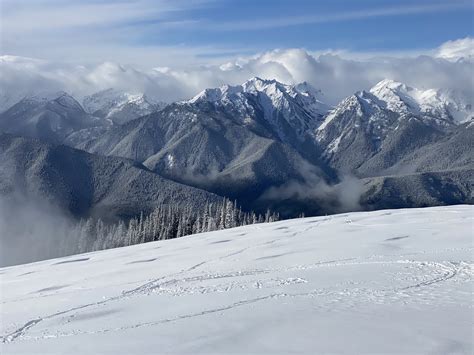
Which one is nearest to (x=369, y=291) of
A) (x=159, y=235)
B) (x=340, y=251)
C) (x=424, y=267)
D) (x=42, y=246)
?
(x=424, y=267)

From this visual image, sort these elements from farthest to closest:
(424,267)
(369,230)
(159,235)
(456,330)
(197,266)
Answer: (159,235), (369,230), (197,266), (424,267), (456,330)

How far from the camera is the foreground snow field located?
23.1 meters

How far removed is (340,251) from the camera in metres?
44.1

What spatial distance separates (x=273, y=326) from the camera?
2469cm

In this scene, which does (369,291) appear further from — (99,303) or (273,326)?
(99,303)

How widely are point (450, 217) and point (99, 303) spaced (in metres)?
43.8

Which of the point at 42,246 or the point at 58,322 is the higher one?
the point at 58,322

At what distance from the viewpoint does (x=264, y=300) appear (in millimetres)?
29562

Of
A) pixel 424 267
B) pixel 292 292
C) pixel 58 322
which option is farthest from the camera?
pixel 424 267

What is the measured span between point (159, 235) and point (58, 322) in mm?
96001

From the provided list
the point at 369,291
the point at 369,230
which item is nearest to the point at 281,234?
the point at 369,230

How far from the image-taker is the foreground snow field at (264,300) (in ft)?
75.7

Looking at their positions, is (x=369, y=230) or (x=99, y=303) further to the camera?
(x=369, y=230)

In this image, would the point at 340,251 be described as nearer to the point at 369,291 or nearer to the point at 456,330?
the point at 369,291
